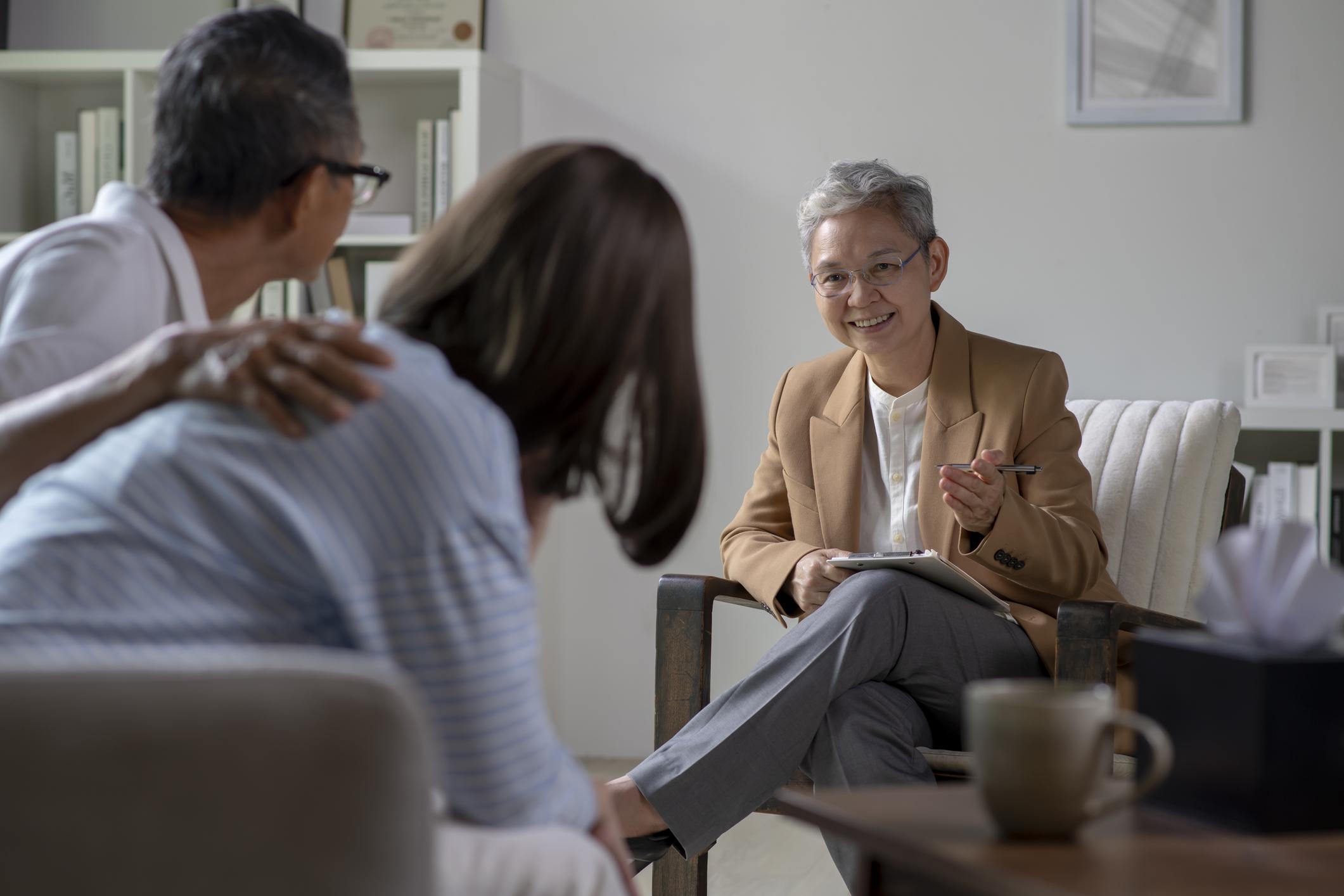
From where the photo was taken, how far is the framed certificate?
3.55 metres

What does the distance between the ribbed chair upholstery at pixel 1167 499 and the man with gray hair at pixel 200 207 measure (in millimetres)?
1456

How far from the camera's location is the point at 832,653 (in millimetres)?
1961

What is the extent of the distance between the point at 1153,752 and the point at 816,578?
1272 mm

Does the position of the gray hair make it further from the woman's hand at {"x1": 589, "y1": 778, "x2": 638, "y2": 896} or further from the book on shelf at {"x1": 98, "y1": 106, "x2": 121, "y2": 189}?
the book on shelf at {"x1": 98, "y1": 106, "x2": 121, "y2": 189}

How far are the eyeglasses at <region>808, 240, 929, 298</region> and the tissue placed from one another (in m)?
1.45

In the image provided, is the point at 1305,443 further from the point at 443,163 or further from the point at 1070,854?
the point at 1070,854

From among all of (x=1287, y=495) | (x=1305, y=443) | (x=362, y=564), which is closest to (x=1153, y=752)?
(x=362, y=564)

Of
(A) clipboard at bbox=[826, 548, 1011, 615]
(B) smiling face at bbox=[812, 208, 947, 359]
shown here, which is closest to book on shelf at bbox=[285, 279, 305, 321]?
(B) smiling face at bbox=[812, 208, 947, 359]

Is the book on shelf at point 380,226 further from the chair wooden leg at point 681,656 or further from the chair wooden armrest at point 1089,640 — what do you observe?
the chair wooden armrest at point 1089,640

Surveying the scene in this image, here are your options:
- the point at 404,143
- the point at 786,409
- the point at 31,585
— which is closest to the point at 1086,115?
the point at 786,409

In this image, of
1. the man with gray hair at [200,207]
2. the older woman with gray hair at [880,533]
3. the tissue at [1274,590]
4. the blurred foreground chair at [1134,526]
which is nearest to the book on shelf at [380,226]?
the older woman with gray hair at [880,533]

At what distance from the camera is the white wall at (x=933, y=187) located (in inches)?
128

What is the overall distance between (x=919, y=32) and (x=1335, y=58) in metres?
1.01

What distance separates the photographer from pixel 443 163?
3357mm
